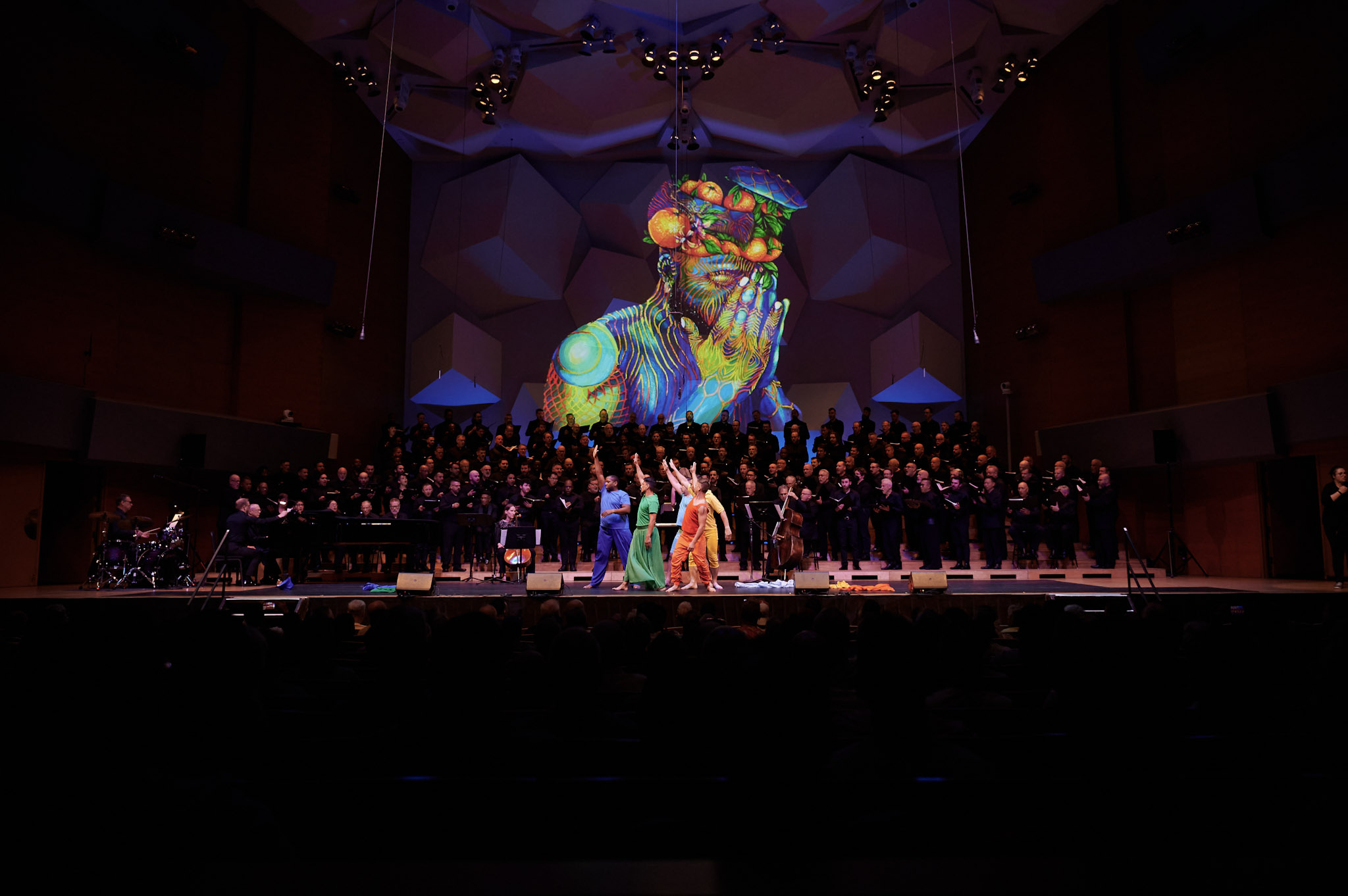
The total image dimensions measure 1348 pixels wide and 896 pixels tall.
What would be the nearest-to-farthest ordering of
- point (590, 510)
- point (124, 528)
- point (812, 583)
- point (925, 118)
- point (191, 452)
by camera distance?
point (812, 583) → point (124, 528) → point (590, 510) → point (191, 452) → point (925, 118)

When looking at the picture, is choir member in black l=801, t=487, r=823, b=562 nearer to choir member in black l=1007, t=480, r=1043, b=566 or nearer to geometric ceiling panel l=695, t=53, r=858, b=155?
choir member in black l=1007, t=480, r=1043, b=566

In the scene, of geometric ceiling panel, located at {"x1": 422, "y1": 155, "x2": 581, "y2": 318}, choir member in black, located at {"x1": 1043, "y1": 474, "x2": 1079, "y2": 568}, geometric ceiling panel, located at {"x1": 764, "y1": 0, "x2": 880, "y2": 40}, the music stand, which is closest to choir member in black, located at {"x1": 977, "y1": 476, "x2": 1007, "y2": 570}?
choir member in black, located at {"x1": 1043, "y1": 474, "x2": 1079, "y2": 568}

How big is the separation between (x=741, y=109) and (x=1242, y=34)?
869cm

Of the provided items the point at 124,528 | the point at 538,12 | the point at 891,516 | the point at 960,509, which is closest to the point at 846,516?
the point at 891,516

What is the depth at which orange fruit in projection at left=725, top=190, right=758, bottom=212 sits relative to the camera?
17938mm

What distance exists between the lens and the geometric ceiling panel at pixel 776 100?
16.3 m

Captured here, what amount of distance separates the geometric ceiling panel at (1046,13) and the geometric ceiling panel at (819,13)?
7.44ft

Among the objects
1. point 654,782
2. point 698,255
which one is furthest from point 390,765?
point 698,255

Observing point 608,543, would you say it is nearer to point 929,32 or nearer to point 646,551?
point 646,551

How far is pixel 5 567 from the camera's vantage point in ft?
38.1

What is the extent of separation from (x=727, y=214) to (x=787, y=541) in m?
9.57

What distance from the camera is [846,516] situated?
40.3 ft

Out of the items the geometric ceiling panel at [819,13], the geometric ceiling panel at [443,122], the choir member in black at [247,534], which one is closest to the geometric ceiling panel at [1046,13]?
the geometric ceiling panel at [819,13]

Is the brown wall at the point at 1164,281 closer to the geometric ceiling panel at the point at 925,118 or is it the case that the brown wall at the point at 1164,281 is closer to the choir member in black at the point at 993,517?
the geometric ceiling panel at the point at 925,118
